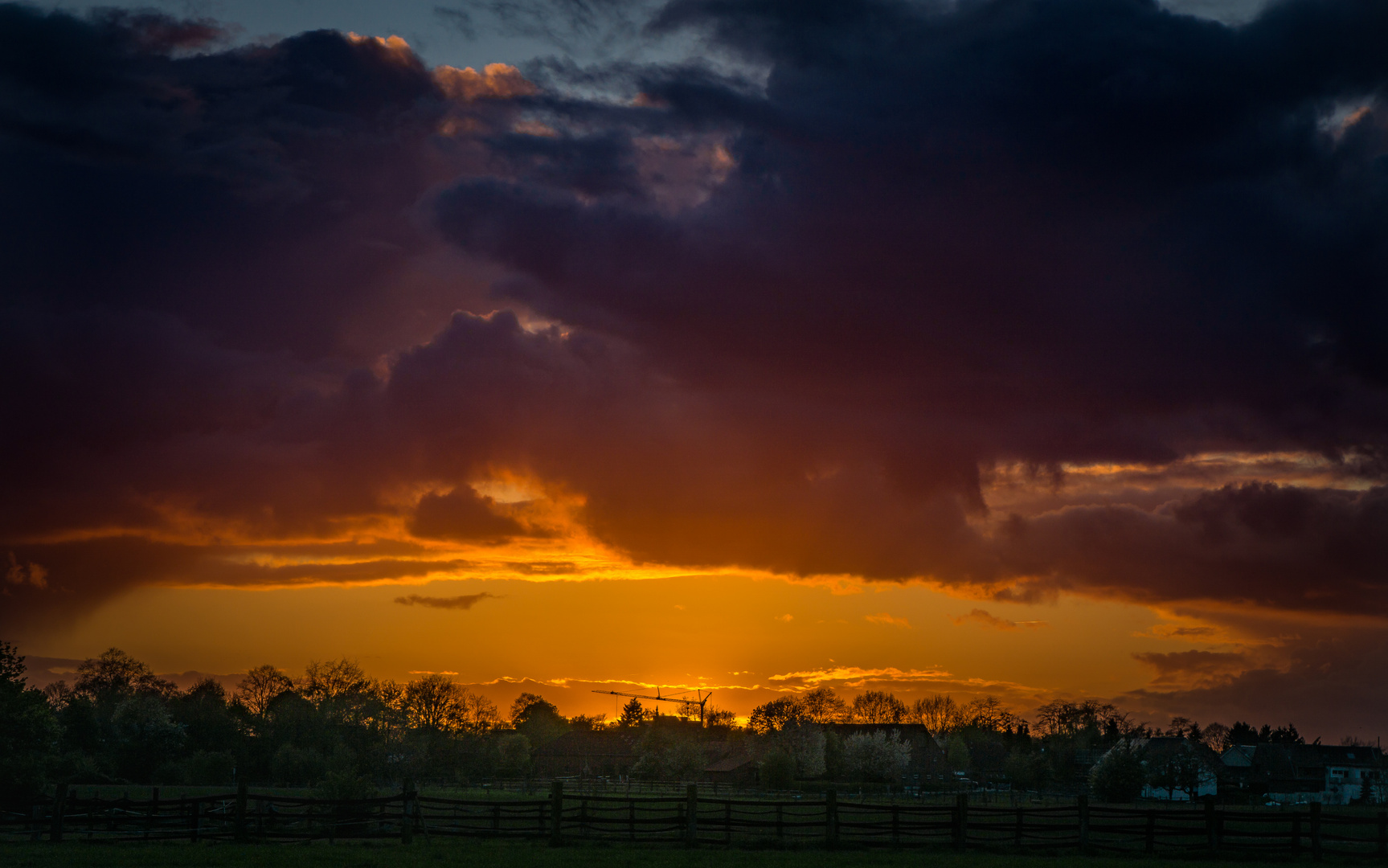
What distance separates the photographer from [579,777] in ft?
336

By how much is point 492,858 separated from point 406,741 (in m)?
79.8

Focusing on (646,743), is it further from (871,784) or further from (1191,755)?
(1191,755)

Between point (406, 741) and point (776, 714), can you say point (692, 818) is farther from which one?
point (776, 714)

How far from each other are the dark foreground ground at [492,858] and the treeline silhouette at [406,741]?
3516 centimetres

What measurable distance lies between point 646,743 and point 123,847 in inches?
4423

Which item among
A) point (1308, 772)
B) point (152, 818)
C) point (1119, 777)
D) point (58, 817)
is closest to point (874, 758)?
point (1119, 777)

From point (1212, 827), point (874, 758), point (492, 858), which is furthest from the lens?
point (874, 758)

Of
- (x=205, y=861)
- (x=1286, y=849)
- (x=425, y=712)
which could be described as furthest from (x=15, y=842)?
(x=425, y=712)

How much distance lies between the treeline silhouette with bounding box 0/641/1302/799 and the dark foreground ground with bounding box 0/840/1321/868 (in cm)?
3516

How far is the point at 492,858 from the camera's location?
28.7 m

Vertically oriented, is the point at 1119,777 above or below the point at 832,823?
below

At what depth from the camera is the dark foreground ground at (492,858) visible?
26.5 meters

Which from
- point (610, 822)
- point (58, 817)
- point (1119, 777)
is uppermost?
point (58, 817)

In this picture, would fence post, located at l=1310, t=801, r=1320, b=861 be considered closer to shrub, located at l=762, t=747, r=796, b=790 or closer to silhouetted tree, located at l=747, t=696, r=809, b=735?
shrub, located at l=762, t=747, r=796, b=790
